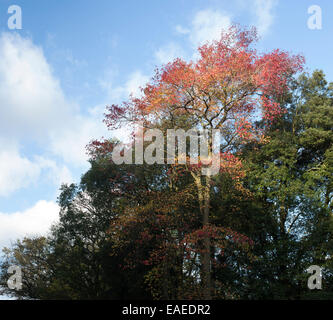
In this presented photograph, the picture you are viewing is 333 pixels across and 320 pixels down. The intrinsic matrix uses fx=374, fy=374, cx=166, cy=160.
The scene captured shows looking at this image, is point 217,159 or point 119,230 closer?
point 217,159

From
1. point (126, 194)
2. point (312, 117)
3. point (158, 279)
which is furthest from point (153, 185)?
point (312, 117)

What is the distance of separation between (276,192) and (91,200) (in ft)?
29.0

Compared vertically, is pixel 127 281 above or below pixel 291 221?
below

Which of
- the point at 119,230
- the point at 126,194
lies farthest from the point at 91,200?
the point at 119,230

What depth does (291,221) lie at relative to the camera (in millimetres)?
16453

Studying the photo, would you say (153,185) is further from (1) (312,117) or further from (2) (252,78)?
(1) (312,117)

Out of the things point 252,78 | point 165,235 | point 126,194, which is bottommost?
point 165,235

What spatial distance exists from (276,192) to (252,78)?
6.17 m

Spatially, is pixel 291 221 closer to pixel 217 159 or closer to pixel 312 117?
pixel 312 117
